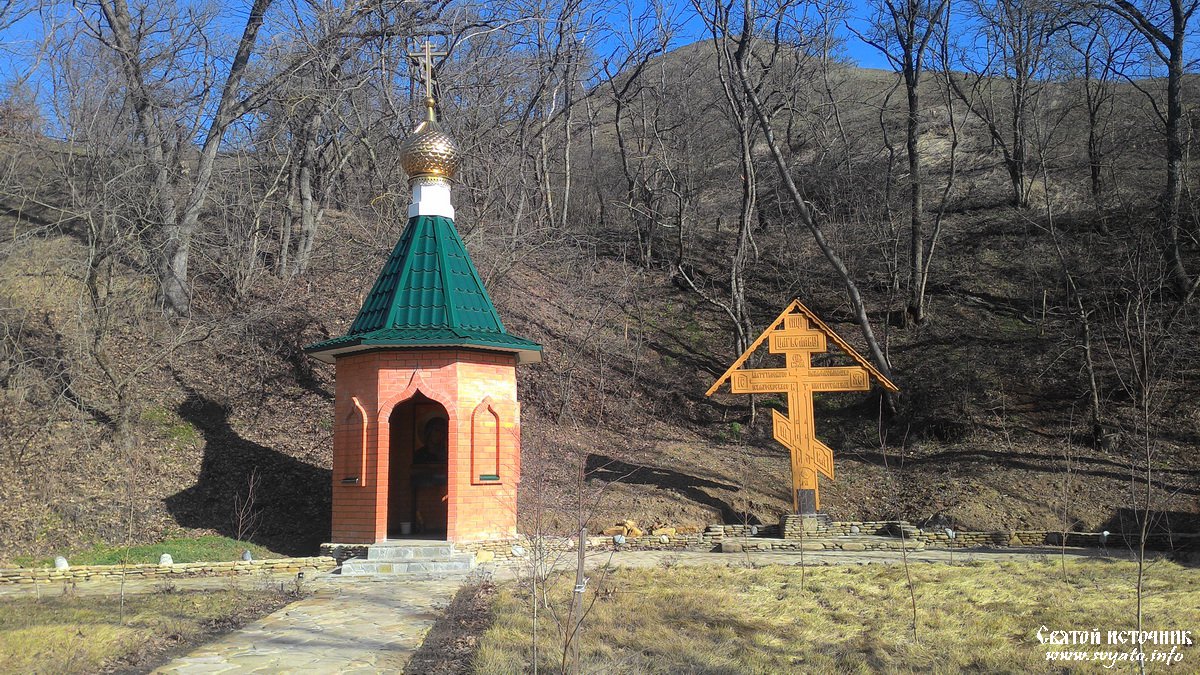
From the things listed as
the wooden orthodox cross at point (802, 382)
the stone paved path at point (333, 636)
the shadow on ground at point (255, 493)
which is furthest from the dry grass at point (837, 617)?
the shadow on ground at point (255, 493)

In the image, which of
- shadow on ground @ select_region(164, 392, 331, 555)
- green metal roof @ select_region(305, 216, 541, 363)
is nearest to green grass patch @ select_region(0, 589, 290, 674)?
green metal roof @ select_region(305, 216, 541, 363)

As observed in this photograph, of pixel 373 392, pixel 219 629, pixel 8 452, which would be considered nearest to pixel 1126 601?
pixel 219 629

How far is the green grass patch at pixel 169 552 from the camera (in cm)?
1149

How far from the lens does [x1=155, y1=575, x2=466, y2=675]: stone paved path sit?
5879mm

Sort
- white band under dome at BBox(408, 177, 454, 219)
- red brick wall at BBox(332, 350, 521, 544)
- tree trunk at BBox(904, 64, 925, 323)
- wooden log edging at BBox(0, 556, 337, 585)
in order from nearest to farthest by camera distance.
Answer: wooden log edging at BBox(0, 556, 337, 585), red brick wall at BBox(332, 350, 521, 544), white band under dome at BBox(408, 177, 454, 219), tree trunk at BBox(904, 64, 925, 323)

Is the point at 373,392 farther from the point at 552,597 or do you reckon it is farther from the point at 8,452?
the point at 8,452

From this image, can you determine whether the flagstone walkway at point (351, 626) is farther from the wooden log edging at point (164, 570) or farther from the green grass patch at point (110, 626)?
the wooden log edging at point (164, 570)

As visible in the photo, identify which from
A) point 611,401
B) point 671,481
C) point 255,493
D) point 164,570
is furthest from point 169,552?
point 611,401

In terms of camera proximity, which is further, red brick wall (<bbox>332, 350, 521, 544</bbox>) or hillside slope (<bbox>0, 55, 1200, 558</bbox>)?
hillside slope (<bbox>0, 55, 1200, 558</bbox>)

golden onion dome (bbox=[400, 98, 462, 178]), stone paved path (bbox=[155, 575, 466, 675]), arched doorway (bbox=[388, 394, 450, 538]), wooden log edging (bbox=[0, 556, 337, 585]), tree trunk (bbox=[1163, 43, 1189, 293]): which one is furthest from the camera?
tree trunk (bbox=[1163, 43, 1189, 293])

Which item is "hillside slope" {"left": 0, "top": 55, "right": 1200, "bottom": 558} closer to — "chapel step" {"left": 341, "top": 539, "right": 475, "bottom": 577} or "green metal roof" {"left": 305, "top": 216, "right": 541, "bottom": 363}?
"chapel step" {"left": 341, "top": 539, "right": 475, "bottom": 577}

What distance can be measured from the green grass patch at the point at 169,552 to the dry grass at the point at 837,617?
539 centimetres

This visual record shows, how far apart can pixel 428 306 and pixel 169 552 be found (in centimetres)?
489

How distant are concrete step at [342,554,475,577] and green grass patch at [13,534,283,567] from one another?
2.71 m
